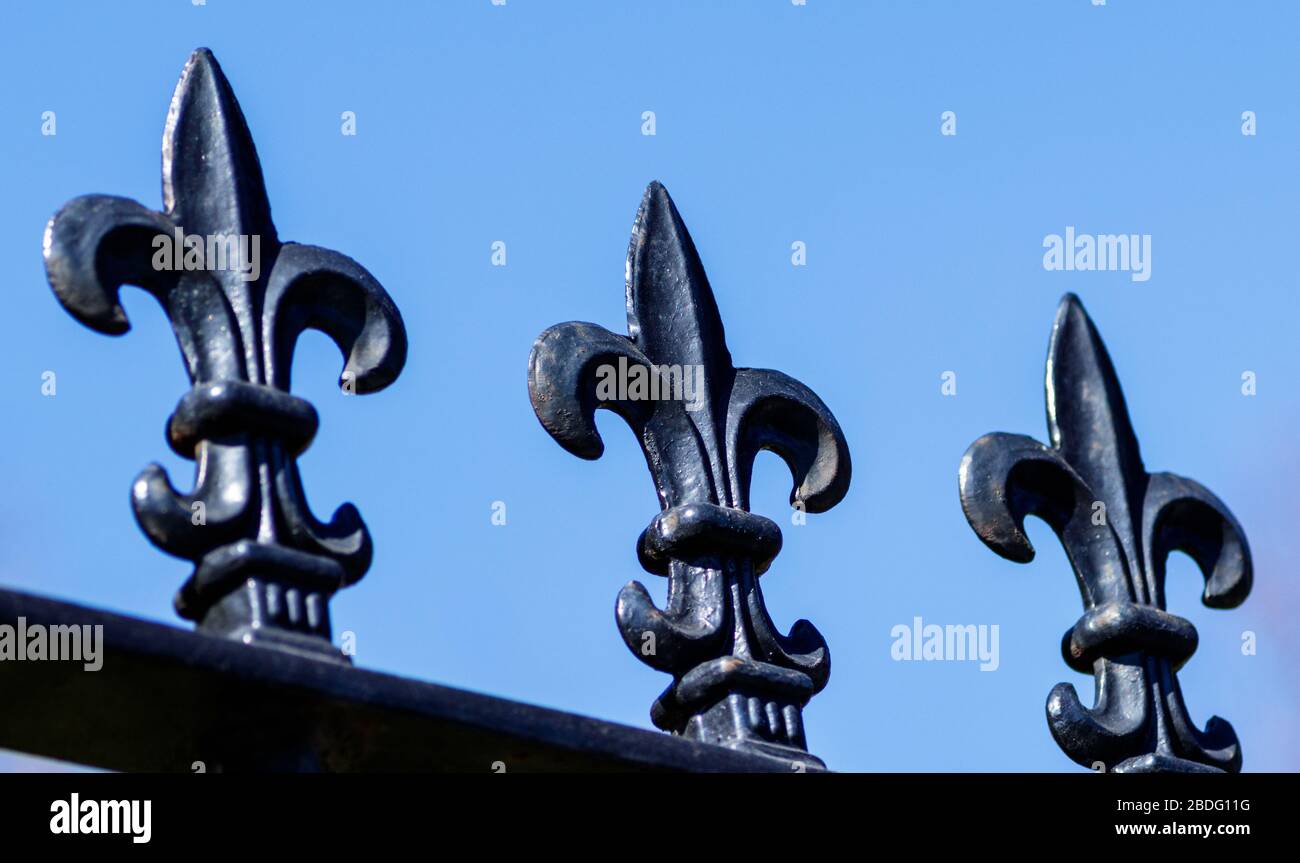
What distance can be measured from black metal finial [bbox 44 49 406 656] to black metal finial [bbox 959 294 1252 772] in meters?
1.18

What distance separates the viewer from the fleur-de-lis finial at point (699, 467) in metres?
3.23

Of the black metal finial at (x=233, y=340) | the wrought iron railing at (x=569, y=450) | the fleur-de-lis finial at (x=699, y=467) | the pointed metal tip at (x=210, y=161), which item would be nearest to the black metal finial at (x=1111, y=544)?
the wrought iron railing at (x=569, y=450)

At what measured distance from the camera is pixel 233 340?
116 inches

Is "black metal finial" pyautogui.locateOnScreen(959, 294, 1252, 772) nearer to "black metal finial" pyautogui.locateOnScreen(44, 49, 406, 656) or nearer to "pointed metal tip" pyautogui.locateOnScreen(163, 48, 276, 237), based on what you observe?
"black metal finial" pyautogui.locateOnScreen(44, 49, 406, 656)

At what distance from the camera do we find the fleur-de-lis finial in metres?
3.23

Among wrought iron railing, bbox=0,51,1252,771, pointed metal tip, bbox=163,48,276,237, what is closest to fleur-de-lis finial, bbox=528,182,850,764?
wrought iron railing, bbox=0,51,1252,771

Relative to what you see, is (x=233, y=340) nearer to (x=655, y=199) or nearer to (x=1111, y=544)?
(x=655, y=199)

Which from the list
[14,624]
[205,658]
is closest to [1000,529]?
[205,658]

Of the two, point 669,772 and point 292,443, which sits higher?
point 292,443

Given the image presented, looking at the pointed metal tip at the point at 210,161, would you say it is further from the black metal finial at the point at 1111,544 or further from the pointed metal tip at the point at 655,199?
the black metal finial at the point at 1111,544

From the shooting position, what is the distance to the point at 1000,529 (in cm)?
368

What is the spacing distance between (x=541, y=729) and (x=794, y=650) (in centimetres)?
62
